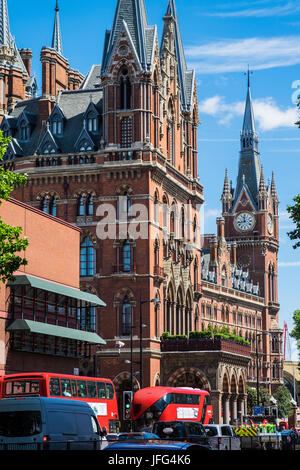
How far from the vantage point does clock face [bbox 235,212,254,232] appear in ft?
530

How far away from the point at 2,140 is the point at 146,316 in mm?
41001

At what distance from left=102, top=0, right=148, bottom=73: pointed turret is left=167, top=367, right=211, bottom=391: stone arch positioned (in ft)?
87.4

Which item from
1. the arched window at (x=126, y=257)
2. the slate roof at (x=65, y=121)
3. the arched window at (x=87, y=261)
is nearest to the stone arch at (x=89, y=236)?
the arched window at (x=87, y=261)

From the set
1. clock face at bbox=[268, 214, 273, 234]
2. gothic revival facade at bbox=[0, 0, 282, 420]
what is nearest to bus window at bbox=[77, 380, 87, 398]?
gothic revival facade at bbox=[0, 0, 282, 420]

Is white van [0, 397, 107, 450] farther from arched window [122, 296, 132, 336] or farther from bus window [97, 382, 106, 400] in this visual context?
arched window [122, 296, 132, 336]

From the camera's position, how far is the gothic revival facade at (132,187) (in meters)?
78.7

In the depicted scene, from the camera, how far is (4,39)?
92688mm

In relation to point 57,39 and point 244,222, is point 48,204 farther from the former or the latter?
point 244,222

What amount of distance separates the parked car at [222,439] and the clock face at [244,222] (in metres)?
120

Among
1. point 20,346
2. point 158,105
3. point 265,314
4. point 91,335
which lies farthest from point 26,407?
point 265,314

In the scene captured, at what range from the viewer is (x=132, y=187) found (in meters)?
80.2

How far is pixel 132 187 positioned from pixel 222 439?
152 ft

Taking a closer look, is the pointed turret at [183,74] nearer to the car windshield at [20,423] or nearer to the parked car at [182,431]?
the parked car at [182,431]

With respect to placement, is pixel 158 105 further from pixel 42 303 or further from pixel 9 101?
pixel 42 303
